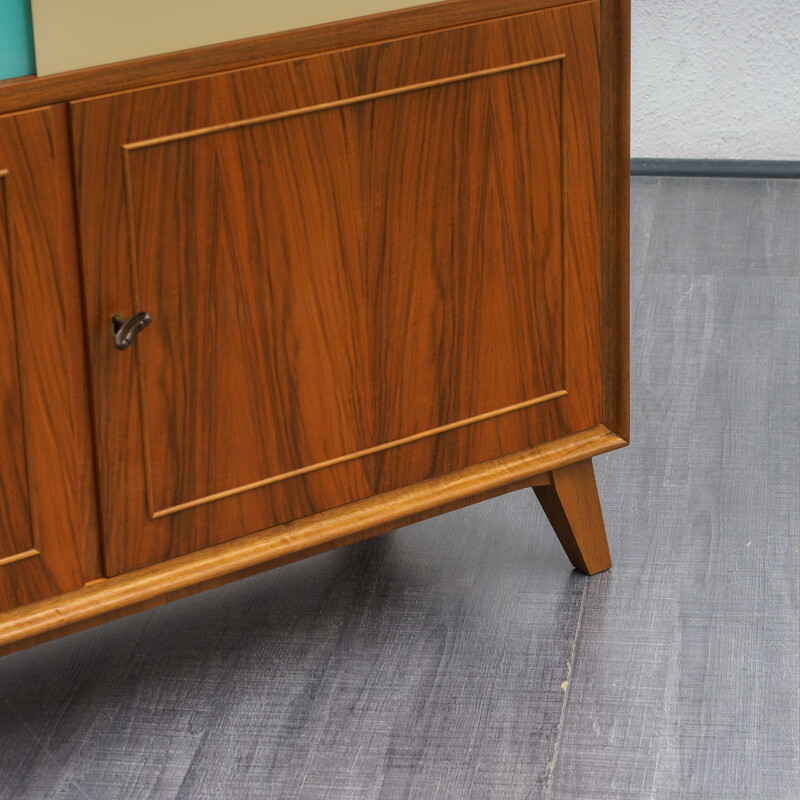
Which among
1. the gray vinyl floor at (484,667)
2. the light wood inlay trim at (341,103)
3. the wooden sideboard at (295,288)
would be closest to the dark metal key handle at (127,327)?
the wooden sideboard at (295,288)

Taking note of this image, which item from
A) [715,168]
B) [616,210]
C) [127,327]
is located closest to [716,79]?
[715,168]

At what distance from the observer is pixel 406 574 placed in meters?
1.26

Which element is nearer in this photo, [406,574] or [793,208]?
[406,574]

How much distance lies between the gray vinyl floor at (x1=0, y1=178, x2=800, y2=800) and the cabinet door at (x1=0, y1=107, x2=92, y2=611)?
197 millimetres

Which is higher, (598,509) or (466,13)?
(466,13)

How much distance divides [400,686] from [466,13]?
0.54 meters

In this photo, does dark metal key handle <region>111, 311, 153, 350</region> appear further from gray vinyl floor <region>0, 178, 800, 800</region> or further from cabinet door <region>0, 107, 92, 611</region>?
gray vinyl floor <region>0, 178, 800, 800</region>

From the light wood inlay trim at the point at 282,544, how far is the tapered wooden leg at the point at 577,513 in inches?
1.9

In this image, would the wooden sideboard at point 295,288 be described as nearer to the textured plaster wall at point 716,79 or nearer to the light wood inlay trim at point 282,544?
the light wood inlay trim at point 282,544

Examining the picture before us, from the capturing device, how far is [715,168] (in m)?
2.26

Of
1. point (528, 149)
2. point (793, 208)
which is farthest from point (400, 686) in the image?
point (793, 208)

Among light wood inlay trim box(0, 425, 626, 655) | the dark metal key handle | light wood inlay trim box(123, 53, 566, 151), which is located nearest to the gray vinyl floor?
light wood inlay trim box(0, 425, 626, 655)

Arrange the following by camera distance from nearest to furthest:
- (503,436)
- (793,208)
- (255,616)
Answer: (503,436), (255,616), (793,208)

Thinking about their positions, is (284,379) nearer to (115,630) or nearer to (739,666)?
(115,630)
